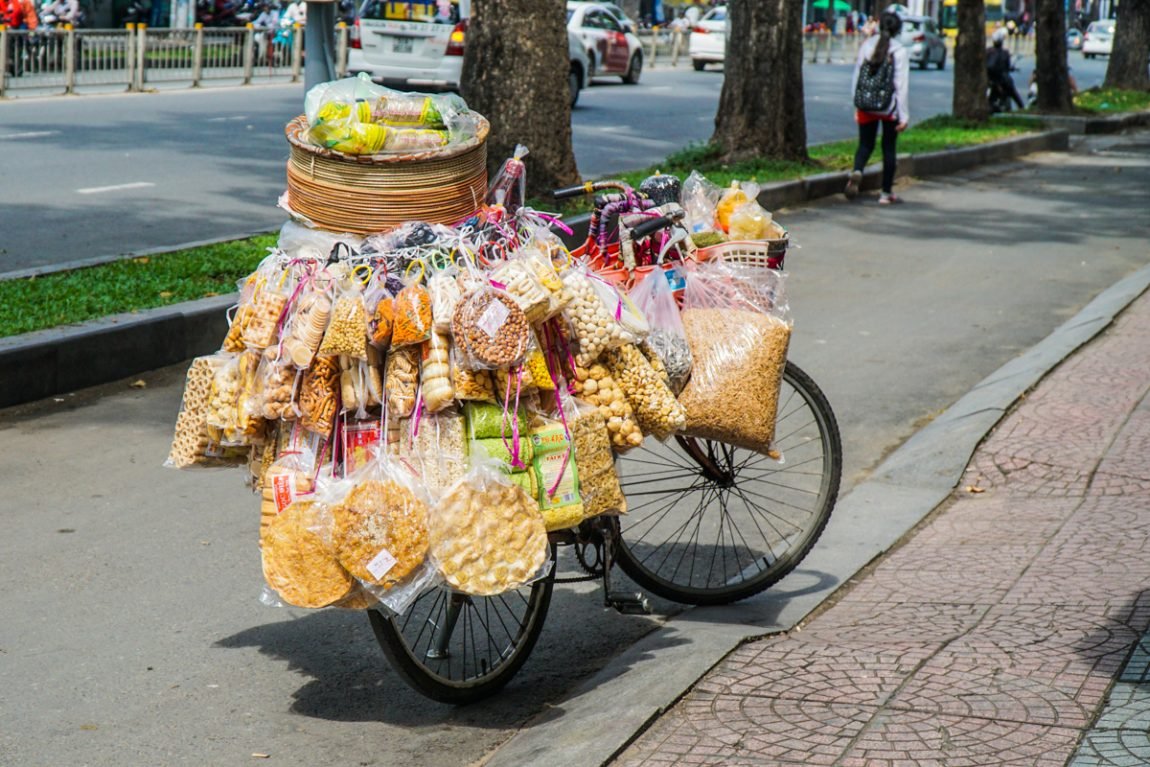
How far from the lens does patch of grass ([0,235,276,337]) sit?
24.2 ft

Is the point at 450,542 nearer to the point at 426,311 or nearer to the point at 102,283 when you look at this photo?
the point at 426,311

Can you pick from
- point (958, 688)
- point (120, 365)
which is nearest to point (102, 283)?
point (120, 365)

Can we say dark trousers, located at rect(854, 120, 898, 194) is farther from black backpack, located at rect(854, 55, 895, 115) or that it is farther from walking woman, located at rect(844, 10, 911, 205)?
black backpack, located at rect(854, 55, 895, 115)

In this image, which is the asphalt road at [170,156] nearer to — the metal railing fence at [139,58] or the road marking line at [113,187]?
the road marking line at [113,187]

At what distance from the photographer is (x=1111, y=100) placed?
2875cm

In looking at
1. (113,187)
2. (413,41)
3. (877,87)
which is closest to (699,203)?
(113,187)

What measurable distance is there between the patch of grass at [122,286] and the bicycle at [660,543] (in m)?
2.76

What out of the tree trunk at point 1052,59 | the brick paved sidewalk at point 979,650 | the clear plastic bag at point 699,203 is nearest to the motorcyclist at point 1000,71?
the tree trunk at point 1052,59

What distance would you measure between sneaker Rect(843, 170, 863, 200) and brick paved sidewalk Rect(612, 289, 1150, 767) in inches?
355

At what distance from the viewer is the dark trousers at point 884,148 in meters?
14.4

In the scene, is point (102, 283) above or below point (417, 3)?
below

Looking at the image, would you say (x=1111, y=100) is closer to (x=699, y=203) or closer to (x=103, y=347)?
(x=103, y=347)

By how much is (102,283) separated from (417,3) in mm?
14097

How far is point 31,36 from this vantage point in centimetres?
2091
